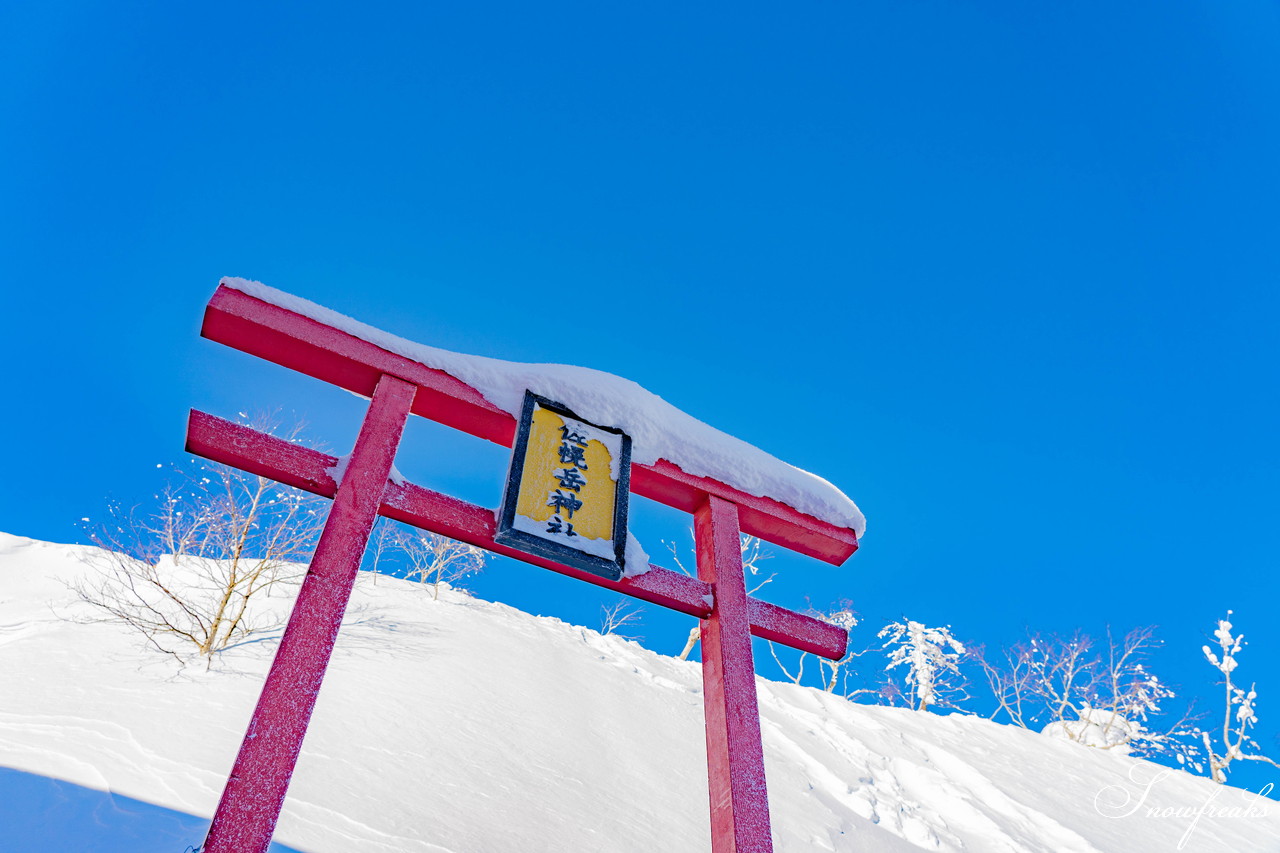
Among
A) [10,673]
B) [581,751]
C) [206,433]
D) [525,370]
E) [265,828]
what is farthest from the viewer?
[581,751]

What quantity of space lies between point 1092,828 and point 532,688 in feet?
22.3

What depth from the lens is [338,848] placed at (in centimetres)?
360

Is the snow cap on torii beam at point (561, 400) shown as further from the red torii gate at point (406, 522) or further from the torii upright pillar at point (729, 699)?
the torii upright pillar at point (729, 699)

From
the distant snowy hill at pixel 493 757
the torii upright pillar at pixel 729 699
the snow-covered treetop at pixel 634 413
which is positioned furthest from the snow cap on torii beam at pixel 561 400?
the distant snowy hill at pixel 493 757

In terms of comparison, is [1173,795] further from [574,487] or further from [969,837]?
[574,487]

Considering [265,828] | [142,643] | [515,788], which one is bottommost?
[265,828]

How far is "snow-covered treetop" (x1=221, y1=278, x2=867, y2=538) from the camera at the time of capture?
3.04m

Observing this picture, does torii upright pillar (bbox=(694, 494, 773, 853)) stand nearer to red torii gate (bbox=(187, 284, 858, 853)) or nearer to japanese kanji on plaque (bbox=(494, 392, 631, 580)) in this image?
red torii gate (bbox=(187, 284, 858, 853))

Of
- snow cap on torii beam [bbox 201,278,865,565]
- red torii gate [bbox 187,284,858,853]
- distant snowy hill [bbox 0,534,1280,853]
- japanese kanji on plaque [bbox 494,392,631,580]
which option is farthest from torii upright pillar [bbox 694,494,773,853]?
distant snowy hill [bbox 0,534,1280,853]

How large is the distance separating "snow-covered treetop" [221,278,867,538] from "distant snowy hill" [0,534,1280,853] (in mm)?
2584

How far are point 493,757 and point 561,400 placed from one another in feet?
11.7

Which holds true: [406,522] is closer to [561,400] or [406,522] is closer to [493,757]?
[561,400]

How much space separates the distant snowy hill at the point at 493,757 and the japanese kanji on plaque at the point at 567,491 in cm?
229

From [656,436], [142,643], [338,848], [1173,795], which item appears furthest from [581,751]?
[1173,795]
